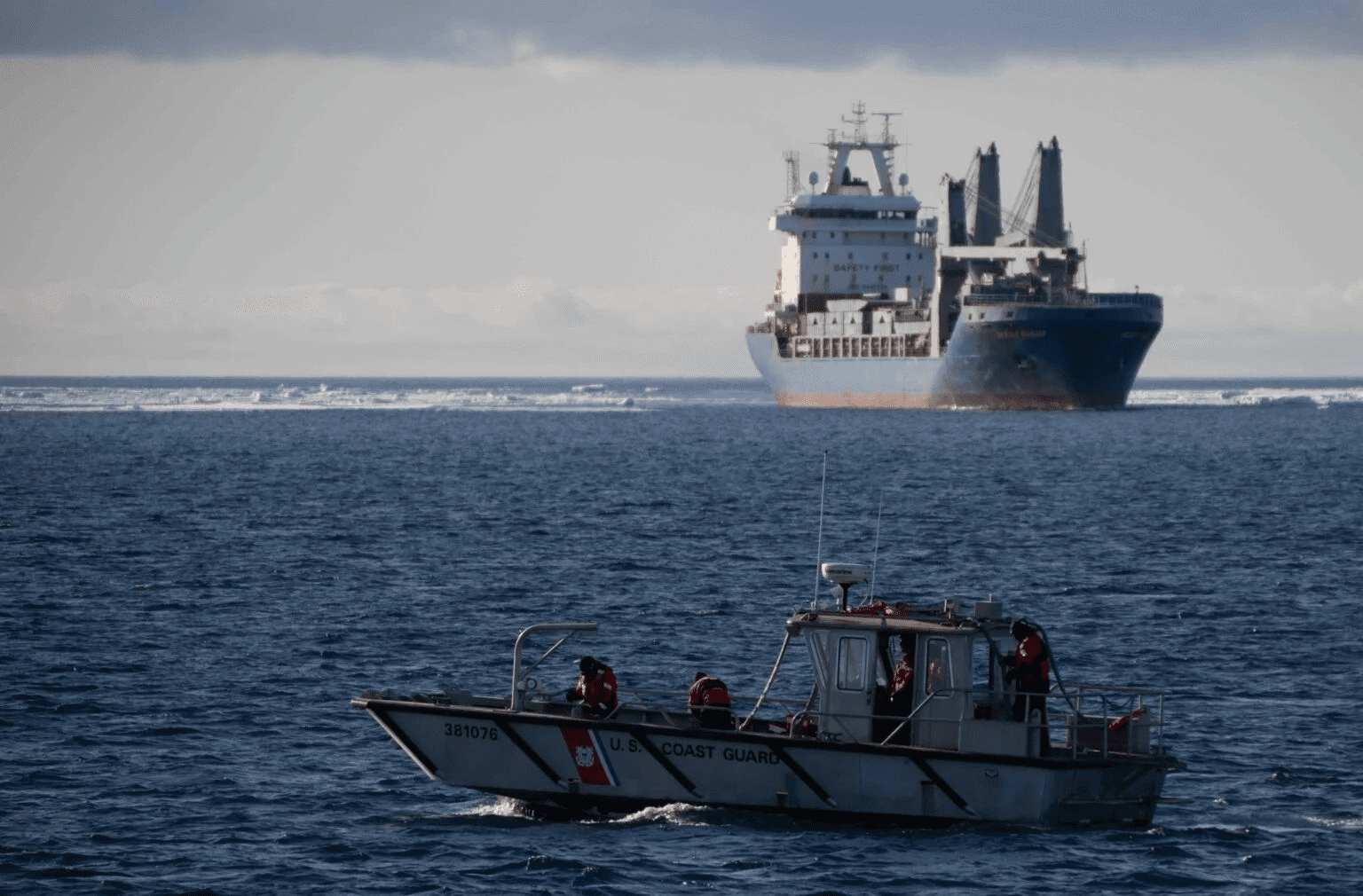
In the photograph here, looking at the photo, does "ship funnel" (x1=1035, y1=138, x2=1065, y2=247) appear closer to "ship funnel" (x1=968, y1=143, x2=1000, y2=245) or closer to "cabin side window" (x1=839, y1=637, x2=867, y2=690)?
"ship funnel" (x1=968, y1=143, x2=1000, y2=245)

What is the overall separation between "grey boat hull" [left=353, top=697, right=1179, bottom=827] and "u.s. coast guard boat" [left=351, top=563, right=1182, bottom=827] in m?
0.01

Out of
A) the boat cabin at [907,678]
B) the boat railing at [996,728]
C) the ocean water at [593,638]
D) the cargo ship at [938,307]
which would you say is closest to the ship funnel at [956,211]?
the cargo ship at [938,307]

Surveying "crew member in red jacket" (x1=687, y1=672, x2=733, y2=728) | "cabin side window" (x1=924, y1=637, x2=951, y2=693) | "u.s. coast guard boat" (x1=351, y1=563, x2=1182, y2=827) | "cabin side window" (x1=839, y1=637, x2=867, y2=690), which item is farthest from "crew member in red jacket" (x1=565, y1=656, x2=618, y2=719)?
"cabin side window" (x1=924, y1=637, x2=951, y2=693)

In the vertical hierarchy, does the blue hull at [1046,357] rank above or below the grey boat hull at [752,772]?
above

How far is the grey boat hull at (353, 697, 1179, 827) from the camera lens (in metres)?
21.1

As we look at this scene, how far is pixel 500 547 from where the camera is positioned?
5284 centimetres

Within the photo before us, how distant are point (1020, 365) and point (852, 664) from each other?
342ft

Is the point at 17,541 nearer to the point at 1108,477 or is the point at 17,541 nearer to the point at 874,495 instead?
the point at 874,495

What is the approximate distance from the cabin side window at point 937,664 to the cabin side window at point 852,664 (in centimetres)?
71

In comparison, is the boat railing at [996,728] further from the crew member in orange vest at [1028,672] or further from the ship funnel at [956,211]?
the ship funnel at [956,211]

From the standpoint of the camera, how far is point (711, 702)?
21.8m

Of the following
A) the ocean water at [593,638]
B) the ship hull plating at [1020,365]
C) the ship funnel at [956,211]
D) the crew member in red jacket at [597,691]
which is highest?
the ship funnel at [956,211]

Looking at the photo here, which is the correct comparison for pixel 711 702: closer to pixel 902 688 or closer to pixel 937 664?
pixel 902 688

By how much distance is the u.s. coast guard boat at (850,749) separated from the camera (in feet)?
69.2
